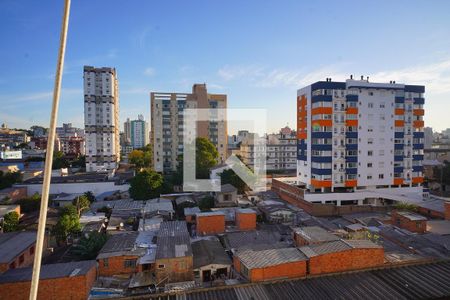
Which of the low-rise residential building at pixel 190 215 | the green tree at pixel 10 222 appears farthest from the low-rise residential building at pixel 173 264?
the green tree at pixel 10 222

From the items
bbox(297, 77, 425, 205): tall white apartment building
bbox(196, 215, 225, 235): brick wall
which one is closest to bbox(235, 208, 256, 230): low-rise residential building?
bbox(196, 215, 225, 235): brick wall

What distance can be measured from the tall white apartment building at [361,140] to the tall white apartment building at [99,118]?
29560 millimetres

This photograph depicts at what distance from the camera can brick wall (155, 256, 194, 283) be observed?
9.22 meters

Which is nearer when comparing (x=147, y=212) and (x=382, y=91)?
(x=147, y=212)

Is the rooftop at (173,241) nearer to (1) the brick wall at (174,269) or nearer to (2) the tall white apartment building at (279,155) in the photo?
(1) the brick wall at (174,269)

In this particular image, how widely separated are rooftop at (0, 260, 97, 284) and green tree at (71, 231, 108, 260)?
1.75 metres

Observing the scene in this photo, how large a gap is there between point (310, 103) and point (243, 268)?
15.4 metres

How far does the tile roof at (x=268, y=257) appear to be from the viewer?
8625 mm

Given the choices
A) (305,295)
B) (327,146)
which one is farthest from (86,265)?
(327,146)

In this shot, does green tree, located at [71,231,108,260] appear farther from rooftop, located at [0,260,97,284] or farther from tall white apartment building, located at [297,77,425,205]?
tall white apartment building, located at [297,77,425,205]

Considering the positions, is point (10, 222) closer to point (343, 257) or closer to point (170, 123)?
point (343, 257)

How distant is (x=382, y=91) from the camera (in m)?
21.0

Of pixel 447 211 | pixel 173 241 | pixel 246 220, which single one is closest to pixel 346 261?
pixel 246 220

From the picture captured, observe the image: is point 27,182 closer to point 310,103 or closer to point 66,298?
point 66,298
